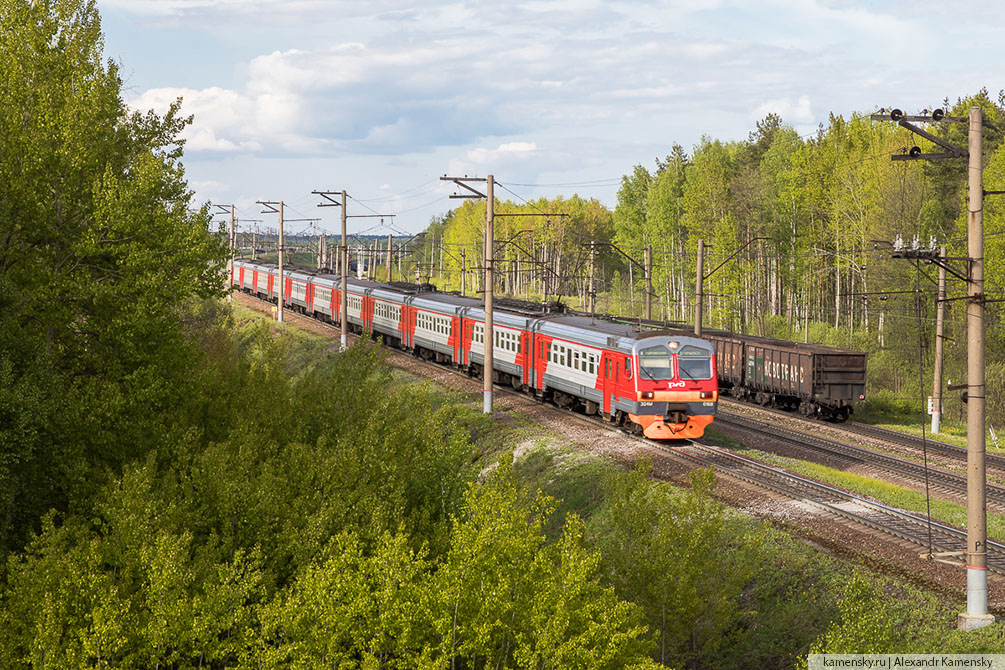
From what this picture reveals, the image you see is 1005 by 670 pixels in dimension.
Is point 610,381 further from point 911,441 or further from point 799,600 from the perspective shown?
point 799,600

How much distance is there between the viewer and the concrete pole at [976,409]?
14.1 metres

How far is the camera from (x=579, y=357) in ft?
101

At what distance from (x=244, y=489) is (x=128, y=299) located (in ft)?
19.1

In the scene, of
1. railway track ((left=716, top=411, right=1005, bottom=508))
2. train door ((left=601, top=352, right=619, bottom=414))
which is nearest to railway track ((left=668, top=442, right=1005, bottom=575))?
train door ((left=601, top=352, right=619, bottom=414))

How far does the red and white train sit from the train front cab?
27mm

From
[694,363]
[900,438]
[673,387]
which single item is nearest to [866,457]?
[900,438]

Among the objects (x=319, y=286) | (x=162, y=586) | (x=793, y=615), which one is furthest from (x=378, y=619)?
(x=319, y=286)

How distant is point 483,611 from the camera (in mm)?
12719

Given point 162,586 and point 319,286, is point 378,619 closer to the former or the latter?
point 162,586

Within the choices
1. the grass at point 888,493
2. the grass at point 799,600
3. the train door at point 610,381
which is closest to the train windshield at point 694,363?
the train door at point 610,381

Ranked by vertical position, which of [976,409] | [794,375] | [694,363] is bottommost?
[794,375]

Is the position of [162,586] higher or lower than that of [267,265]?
lower

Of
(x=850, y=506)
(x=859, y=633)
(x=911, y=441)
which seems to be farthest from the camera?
(x=911, y=441)

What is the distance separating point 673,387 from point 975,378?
12582 mm
